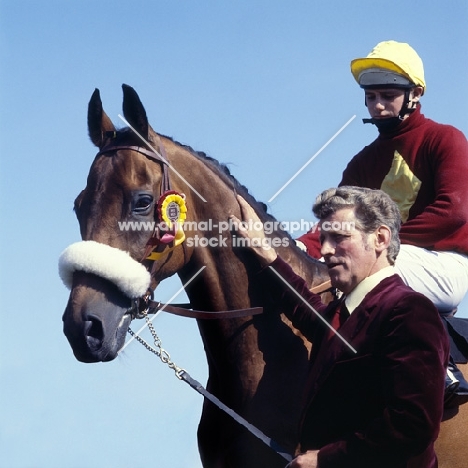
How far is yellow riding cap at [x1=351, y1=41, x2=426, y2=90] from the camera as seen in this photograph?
5.84 metres

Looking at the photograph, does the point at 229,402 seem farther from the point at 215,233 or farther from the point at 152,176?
the point at 152,176

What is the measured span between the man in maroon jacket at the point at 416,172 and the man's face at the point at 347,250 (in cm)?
133

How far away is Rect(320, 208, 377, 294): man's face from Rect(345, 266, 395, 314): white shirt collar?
1.0 inches

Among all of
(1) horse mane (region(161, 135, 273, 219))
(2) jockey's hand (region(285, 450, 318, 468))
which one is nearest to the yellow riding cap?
(1) horse mane (region(161, 135, 273, 219))

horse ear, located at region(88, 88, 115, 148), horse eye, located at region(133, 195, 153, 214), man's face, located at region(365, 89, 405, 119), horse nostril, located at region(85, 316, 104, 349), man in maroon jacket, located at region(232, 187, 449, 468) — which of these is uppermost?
horse ear, located at region(88, 88, 115, 148)

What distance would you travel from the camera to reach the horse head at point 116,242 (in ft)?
15.8

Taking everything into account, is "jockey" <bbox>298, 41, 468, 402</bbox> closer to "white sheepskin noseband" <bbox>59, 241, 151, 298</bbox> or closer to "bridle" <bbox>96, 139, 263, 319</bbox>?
"bridle" <bbox>96, 139, 263, 319</bbox>

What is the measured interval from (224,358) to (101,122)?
63.0 inches

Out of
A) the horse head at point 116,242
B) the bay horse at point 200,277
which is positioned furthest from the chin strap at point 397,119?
the horse head at point 116,242

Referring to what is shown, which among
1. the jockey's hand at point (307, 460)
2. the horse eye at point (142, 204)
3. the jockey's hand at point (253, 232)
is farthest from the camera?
the jockey's hand at point (253, 232)

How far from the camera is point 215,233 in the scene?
211 inches

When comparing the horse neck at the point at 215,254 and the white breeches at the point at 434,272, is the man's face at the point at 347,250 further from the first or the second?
the white breeches at the point at 434,272

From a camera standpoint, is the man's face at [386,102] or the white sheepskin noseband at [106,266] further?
the man's face at [386,102]

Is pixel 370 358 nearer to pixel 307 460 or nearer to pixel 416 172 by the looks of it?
pixel 307 460
